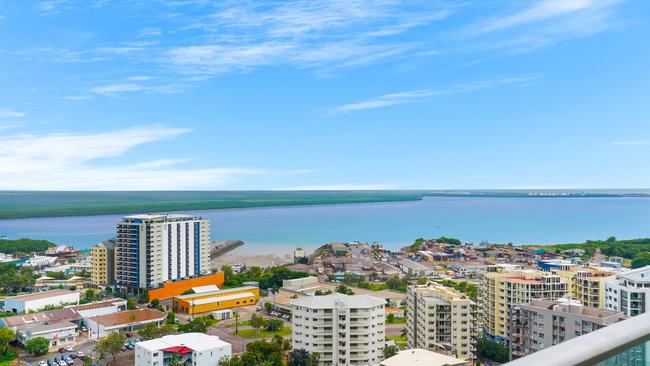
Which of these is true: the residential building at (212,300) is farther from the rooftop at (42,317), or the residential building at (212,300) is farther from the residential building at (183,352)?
the residential building at (183,352)

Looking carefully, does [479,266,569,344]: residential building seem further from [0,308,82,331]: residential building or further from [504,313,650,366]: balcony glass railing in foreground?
[504,313,650,366]: balcony glass railing in foreground

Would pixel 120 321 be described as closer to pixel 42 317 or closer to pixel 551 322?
pixel 42 317

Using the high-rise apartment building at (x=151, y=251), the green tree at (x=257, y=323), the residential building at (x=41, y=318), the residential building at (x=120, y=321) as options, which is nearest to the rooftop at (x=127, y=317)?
the residential building at (x=120, y=321)

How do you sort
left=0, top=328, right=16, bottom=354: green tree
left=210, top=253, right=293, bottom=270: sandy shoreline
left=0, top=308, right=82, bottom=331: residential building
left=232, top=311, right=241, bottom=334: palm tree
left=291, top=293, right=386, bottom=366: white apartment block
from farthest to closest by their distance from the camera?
left=210, top=253, right=293, bottom=270: sandy shoreline < left=232, top=311, right=241, bottom=334: palm tree < left=0, top=308, right=82, bottom=331: residential building < left=0, top=328, right=16, bottom=354: green tree < left=291, top=293, right=386, bottom=366: white apartment block

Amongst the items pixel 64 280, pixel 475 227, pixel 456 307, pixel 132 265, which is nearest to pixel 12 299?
pixel 132 265

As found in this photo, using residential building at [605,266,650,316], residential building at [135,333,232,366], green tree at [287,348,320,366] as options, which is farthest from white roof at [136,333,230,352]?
residential building at [605,266,650,316]

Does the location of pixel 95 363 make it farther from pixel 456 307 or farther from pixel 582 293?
pixel 582 293
